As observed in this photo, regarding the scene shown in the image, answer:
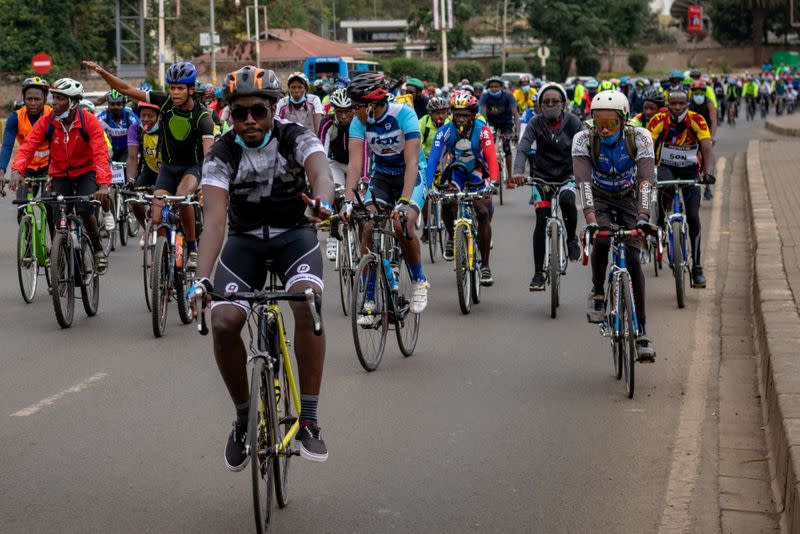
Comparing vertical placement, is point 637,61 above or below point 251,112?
above

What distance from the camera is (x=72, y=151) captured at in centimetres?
1173

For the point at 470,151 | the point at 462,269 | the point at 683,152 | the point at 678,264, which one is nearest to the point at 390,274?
the point at 462,269

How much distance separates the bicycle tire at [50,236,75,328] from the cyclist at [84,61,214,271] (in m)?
0.81

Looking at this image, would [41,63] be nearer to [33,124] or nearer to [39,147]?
[33,124]

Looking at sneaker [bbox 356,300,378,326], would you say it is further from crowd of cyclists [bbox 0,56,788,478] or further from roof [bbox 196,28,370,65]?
roof [bbox 196,28,370,65]

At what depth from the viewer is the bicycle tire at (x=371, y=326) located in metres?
8.82

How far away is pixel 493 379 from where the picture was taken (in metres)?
8.99

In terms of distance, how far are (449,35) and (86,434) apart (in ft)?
308

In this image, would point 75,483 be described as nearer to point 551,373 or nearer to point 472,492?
point 472,492

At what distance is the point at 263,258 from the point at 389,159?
14.3 ft

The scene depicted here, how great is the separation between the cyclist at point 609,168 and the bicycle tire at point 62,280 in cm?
424

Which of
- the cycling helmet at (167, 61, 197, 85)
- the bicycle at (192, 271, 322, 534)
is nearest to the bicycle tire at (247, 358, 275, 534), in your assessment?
the bicycle at (192, 271, 322, 534)

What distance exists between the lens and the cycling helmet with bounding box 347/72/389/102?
376 inches

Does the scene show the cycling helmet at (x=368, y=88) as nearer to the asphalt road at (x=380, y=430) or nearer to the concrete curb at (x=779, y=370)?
the asphalt road at (x=380, y=430)
